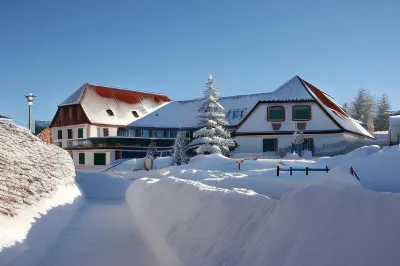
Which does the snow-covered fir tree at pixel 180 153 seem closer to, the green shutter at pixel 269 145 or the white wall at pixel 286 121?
the white wall at pixel 286 121

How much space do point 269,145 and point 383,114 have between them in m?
61.4

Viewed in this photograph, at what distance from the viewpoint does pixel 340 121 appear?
41375 mm

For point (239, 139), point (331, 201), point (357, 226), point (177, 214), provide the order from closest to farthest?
point (357, 226) < point (331, 201) < point (177, 214) < point (239, 139)

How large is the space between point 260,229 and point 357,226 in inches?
74.4

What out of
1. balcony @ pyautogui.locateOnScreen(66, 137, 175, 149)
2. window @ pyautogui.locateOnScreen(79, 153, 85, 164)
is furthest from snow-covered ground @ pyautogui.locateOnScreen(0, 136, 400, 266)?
window @ pyautogui.locateOnScreen(79, 153, 85, 164)

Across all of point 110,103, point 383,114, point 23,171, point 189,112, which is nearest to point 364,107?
point 383,114

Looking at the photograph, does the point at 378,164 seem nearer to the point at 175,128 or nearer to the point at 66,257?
the point at 66,257

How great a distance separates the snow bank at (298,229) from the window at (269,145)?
114 ft

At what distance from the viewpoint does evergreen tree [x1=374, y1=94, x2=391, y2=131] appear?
91812mm

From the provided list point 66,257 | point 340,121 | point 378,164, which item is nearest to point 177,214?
point 66,257

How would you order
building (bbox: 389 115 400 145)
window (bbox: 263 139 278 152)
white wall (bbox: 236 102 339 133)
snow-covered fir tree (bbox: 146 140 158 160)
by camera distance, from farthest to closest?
1. snow-covered fir tree (bbox: 146 140 158 160)
2. window (bbox: 263 139 278 152)
3. white wall (bbox: 236 102 339 133)
4. building (bbox: 389 115 400 145)

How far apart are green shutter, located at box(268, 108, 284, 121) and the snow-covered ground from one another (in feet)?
86.2

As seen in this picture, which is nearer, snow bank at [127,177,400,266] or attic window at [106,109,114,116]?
snow bank at [127,177,400,266]

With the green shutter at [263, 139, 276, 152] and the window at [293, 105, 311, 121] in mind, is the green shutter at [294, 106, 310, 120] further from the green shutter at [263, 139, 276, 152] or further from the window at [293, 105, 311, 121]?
the green shutter at [263, 139, 276, 152]
